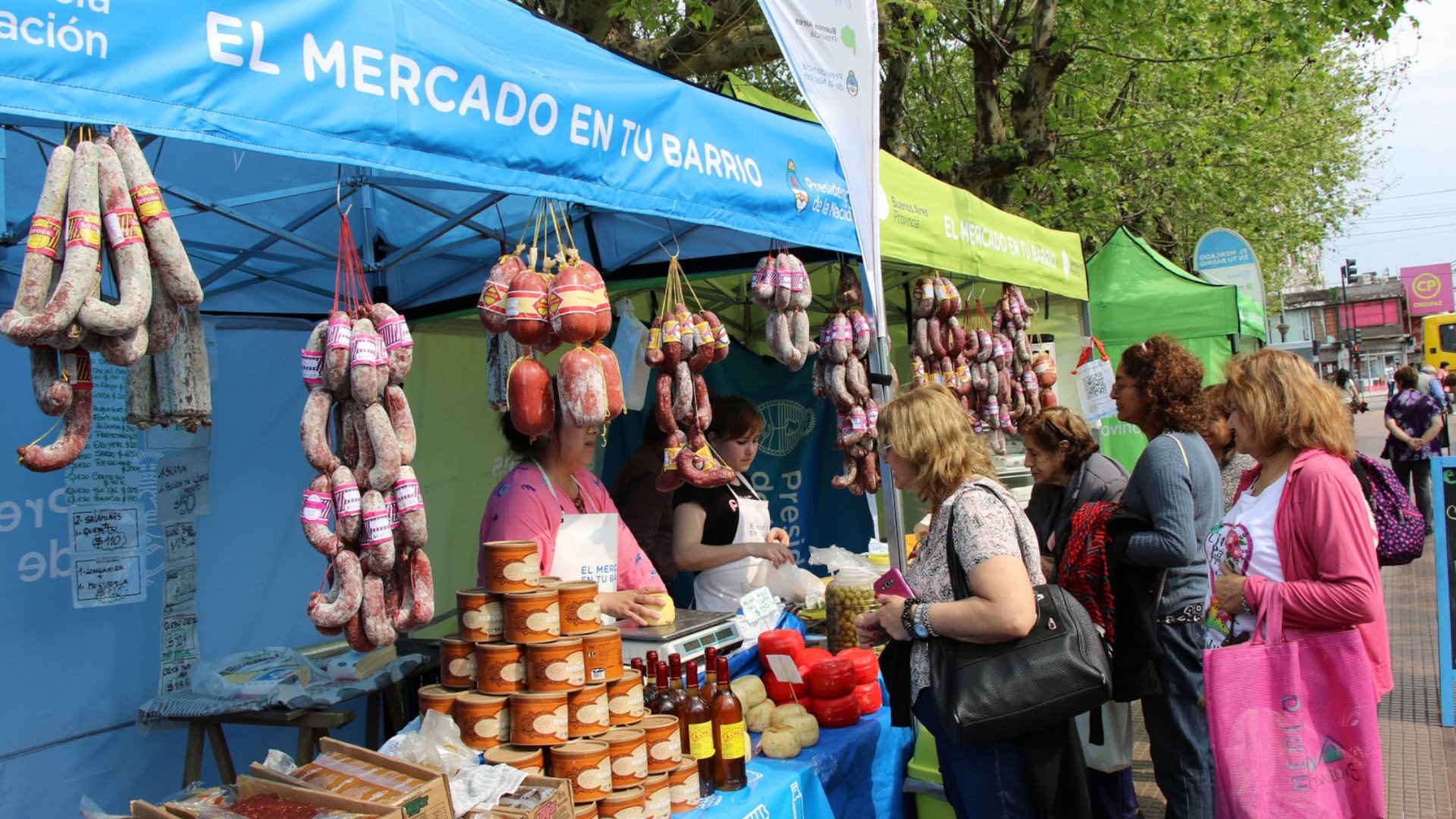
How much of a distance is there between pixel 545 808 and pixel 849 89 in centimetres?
282

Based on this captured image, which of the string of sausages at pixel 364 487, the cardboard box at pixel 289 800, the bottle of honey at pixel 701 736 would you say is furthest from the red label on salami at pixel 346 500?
the bottle of honey at pixel 701 736

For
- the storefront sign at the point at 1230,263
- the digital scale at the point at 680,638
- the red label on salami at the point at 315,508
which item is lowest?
the digital scale at the point at 680,638

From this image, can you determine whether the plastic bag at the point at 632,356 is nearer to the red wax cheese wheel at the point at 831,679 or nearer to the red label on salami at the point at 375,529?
the red wax cheese wheel at the point at 831,679

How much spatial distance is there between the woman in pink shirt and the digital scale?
6cm

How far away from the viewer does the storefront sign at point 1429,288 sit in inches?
1437

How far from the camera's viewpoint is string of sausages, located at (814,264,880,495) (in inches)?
183

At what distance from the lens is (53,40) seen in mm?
Result: 1752

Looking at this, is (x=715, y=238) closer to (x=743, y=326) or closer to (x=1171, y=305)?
(x=743, y=326)

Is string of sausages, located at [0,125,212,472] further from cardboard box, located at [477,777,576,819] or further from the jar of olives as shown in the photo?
the jar of olives

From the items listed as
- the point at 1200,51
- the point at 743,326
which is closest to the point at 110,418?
the point at 743,326

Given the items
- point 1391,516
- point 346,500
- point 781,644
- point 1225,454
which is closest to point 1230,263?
point 1225,454

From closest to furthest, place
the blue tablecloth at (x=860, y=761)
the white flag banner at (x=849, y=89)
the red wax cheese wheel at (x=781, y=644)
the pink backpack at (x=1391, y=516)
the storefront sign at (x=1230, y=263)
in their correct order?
1. the blue tablecloth at (x=860, y=761)
2. the red wax cheese wheel at (x=781, y=644)
3. the pink backpack at (x=1391, y=516)
4. the white flag banner at (x=849, y=89)
5. the storefront sign at (x=1230, y=263)

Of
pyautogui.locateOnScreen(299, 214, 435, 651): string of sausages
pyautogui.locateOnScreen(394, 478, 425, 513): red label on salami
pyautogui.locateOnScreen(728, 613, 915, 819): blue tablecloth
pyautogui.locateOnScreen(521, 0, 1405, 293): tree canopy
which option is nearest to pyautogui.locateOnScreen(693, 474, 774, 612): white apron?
pyautogui.locateOnScreen(728, 613, 915, 819): blue tablecloth

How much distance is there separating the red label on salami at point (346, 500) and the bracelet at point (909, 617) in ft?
4.80
